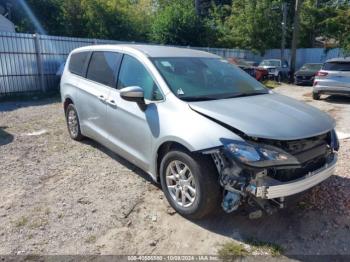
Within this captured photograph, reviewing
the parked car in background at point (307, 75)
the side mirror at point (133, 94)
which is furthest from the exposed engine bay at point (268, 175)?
the parked car in background at point (307, 75)

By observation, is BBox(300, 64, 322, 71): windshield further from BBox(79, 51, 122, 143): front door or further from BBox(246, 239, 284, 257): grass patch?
BBox(246, 239, 284, 257): grass patch

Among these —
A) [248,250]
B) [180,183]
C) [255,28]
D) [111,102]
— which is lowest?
[248,250]

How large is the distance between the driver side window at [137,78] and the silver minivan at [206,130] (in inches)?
0.5

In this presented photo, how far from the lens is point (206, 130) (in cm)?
297

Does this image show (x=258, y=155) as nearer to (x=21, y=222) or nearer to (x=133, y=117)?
(x=133, y=117)

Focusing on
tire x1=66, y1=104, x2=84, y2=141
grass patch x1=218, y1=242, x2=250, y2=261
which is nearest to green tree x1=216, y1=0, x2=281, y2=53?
tire x1=66, y1=104, x2=84, y2=141

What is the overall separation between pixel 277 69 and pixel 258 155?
18.6 meters

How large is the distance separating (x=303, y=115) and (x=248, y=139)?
83 centimetres

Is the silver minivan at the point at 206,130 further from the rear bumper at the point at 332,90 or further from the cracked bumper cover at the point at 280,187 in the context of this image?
the rear bumper at the point at 332,90

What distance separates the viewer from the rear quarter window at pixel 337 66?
10626mm

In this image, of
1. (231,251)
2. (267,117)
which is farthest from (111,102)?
(231,251)

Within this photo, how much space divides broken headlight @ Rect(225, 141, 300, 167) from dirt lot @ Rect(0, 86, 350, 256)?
53 cm

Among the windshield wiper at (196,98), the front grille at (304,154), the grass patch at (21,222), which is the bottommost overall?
the grass patch at (21,222)

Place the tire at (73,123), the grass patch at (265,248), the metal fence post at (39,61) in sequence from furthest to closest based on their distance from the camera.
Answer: the metal fence post at (39,61) < the tire at (73,123) < the grass patch at (265,248)
